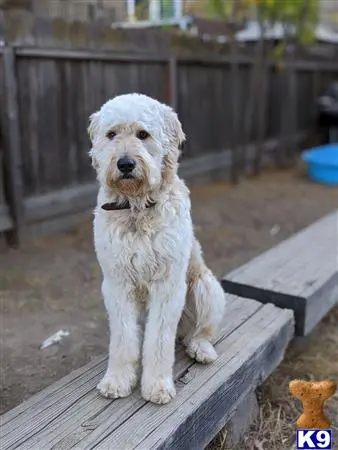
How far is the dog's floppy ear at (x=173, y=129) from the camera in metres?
2.25

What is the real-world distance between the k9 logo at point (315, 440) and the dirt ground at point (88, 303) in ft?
0.59

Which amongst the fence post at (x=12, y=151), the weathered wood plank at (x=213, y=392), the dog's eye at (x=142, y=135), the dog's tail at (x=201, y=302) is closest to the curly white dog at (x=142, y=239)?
the dog's eye at (x=142, y=135)

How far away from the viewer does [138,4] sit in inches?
428

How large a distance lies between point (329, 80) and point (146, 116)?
36.1ft

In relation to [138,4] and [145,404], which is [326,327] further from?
[138,4]

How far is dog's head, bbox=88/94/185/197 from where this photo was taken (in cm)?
207

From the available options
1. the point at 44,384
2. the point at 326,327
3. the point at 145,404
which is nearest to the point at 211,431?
the point at 145,404

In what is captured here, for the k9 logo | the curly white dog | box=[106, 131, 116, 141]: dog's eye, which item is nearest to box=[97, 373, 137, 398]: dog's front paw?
the curly white dog

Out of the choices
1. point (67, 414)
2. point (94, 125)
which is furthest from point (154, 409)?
point (94, 125)

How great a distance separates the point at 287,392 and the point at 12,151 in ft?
11.7

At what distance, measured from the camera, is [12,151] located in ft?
16.9

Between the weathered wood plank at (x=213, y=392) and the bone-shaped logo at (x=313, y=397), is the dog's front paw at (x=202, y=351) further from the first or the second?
the bone-shaped logo at (x=313, y=397)

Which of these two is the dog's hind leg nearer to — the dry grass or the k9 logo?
the dry grass

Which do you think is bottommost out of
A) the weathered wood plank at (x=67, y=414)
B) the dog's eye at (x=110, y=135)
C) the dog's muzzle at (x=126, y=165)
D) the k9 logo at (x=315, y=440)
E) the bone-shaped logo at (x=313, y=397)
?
the k9 logo at (x=315, y=440)
